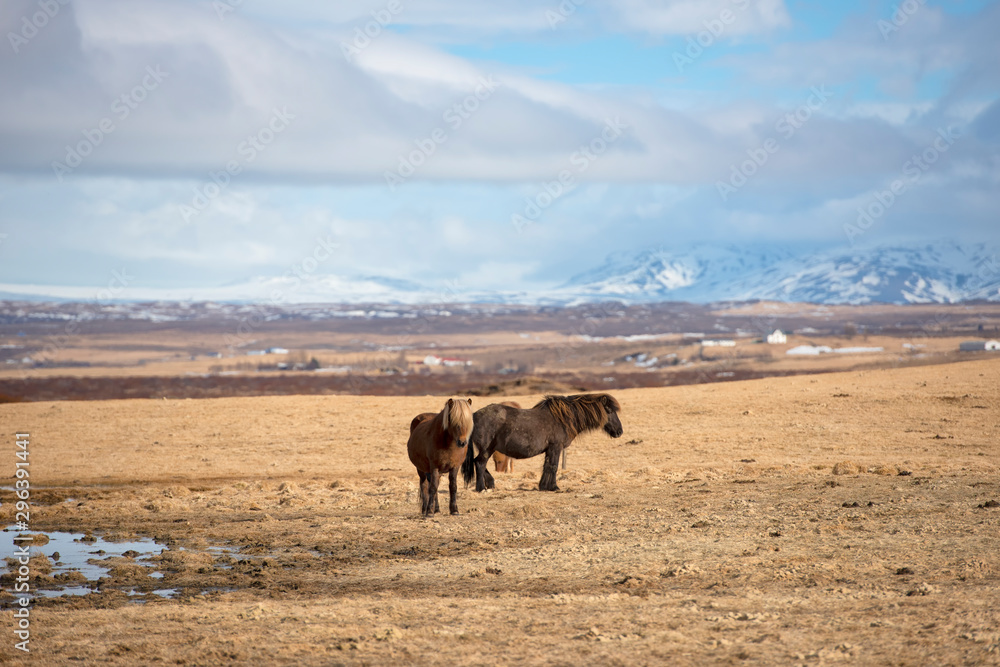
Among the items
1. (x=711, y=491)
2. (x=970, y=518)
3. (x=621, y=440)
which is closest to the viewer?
(x=970, y=518)

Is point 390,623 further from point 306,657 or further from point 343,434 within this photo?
point 343,434

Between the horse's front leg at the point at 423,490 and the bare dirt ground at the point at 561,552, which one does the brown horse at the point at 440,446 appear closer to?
the horse's front leg at the point at 423,490

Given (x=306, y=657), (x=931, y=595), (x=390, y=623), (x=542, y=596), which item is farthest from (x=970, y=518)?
(x=306, y=657)

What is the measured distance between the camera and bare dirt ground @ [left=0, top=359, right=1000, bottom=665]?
7.55 meters

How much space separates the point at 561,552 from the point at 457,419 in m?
2.76

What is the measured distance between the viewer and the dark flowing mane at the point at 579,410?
15.5 metres

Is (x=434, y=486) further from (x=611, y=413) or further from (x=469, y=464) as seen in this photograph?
(x=611, y=413)

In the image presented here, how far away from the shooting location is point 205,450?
22.6m

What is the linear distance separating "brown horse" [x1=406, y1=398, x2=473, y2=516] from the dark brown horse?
1093 mm

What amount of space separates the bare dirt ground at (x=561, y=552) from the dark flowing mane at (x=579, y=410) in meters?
1.04

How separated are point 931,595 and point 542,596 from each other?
134 inches

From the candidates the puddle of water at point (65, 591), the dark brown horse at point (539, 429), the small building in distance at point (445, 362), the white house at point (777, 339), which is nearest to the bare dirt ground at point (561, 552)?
the puddle of water at point (65, 591)

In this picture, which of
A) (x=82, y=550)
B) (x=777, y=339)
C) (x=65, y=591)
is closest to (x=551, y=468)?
(x=82, y=550)

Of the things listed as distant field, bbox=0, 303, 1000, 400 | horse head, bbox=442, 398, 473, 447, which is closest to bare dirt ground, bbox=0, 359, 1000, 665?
horse head, bbox=442, 398, 473, 447
